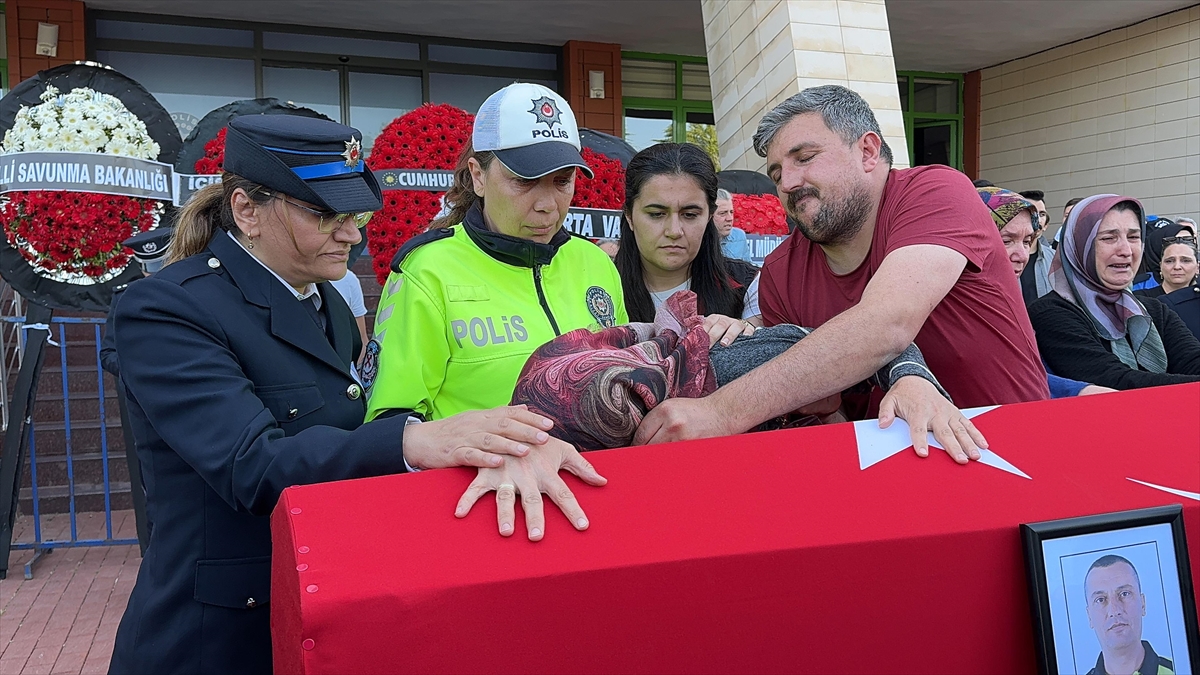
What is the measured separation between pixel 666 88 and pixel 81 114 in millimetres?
9348

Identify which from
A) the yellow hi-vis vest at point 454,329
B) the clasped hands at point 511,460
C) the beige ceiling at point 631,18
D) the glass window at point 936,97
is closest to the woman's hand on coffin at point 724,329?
the yellow hi-vis vest at point 454,329

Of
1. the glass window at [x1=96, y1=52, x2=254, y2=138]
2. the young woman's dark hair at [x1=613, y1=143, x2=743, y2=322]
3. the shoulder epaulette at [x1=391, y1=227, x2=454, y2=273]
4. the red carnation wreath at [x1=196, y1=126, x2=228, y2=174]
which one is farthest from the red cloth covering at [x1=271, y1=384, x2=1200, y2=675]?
the glass window at [x1=96, y1=52, x2=254, y2=138]

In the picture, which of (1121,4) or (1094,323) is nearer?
(1094,323)

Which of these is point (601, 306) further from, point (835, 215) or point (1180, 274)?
point (1180, 274)

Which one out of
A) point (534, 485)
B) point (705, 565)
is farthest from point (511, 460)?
point (705, 565)

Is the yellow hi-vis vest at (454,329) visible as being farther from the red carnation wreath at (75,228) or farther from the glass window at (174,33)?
the glass window at (174,33)

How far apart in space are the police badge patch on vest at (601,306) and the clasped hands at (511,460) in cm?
86

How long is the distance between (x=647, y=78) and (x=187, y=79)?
5.77m

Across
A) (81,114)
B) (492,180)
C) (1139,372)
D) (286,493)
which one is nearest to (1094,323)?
(1139,372)

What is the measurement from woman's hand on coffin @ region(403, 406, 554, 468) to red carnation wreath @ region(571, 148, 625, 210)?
2798mm

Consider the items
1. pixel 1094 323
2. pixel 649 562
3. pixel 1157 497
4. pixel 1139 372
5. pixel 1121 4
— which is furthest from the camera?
pixel 1121 4

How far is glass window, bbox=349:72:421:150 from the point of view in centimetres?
1088

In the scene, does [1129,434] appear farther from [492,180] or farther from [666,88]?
[666,88]

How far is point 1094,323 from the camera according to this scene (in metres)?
3.25
